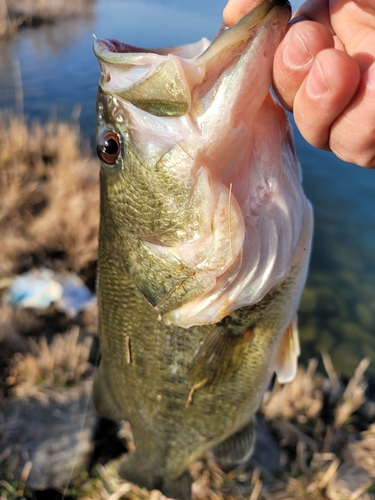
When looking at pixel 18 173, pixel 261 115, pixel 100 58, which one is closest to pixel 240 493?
A: pixel 261 115

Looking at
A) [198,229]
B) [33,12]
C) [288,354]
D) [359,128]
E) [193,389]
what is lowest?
[33,12]

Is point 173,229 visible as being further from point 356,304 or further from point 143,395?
point 356,304

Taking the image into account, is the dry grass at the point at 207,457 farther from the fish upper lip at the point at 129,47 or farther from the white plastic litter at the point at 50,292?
the fish upper lip at the point at 129,47

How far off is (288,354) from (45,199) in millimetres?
4626

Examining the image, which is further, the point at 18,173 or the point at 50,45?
the point at 50,45

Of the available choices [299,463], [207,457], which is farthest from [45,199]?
[299,463]

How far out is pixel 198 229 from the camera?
1246 millimetres

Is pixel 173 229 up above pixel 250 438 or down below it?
above

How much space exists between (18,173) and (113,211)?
5012 millimetres

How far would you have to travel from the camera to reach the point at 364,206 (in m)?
6.58

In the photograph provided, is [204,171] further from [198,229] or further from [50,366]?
[50,366]

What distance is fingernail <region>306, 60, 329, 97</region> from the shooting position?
3.31 ft

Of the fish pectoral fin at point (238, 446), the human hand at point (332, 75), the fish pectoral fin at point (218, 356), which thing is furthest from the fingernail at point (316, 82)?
the fish pectoral fin at point (238, 446)

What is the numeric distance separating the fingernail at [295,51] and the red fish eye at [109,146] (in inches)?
21.4
